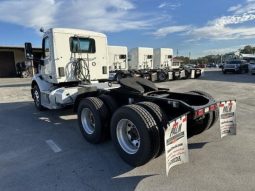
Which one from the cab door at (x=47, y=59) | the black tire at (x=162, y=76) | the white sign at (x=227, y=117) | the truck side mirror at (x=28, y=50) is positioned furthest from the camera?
the black tire at (x=162, y=76)

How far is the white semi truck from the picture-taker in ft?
11.7

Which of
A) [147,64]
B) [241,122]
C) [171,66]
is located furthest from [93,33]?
[171,66]

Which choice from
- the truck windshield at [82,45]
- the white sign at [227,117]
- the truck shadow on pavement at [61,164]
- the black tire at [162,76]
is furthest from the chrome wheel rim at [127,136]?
the black tire at [162,76]

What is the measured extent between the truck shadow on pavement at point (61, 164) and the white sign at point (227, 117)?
5.30 ft

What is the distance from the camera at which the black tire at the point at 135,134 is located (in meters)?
3.40

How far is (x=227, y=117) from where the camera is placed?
4.28 meters

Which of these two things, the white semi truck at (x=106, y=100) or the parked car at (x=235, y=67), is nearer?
the white semi truck at (x=106, y=100)

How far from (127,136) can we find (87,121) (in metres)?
1.45

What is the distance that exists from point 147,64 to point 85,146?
1792cm

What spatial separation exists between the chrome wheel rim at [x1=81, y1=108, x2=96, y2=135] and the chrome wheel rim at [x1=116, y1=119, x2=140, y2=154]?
1.12 meters

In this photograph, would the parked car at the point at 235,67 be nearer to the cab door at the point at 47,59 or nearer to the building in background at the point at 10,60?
the cab door at the point at 47,59

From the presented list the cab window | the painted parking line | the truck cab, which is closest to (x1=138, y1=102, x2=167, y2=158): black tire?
the painted parking line

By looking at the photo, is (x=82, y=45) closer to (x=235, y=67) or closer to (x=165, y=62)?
(x=165, y=62)

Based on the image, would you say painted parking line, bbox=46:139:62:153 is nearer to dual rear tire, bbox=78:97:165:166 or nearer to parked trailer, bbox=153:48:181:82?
dual rear tire, bbox=78:97:165:166
